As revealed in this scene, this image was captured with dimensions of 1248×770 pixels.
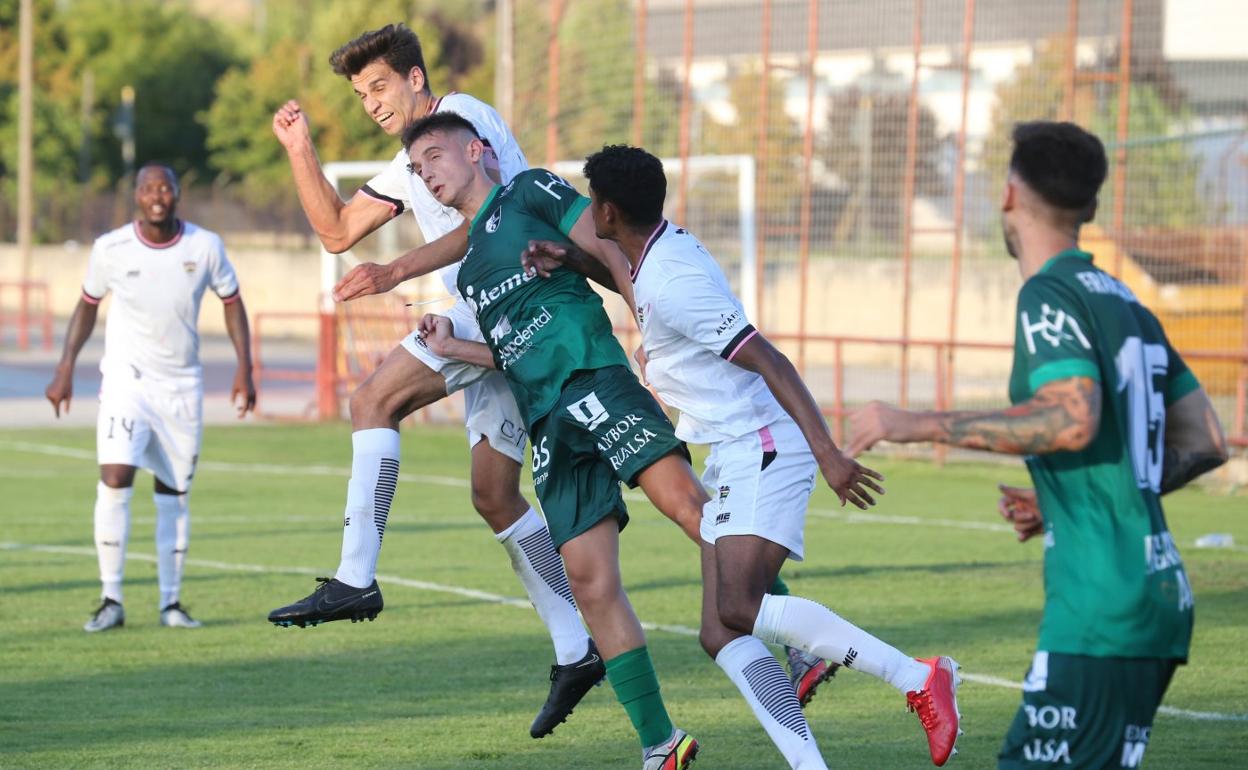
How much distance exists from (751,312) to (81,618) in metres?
13.2

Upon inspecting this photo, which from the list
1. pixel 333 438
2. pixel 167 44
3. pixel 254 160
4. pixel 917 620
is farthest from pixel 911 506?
pixel 167 44

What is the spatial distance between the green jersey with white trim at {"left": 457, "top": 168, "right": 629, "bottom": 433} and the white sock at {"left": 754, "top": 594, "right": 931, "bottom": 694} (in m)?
1.19

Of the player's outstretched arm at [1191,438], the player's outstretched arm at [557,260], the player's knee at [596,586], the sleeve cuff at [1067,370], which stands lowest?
the player's knee at [596,586]

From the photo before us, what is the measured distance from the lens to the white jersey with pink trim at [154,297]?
35.3 ft

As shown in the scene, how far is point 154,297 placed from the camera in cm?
1077

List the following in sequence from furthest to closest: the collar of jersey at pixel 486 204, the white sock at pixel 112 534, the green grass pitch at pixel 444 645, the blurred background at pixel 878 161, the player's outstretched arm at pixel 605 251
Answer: the blurred background at pixel 878 161
the white sock at pixel 112 534
the green grass pitch at pixel 444 645
the collar of jersey at pixel 486 204
the player's outstretched arm at pixel 605 251

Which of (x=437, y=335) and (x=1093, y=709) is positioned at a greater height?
(x=437, y=335)

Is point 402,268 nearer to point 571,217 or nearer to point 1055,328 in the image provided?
point 571,217

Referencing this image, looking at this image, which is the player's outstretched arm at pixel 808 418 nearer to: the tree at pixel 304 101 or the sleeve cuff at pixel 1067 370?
the sleeve cuff at pixel 1067 370

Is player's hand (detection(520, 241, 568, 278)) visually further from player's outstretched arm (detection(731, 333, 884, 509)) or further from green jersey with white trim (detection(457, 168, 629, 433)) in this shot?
player's outstretched arm (detection(731, 333, 884, 509))

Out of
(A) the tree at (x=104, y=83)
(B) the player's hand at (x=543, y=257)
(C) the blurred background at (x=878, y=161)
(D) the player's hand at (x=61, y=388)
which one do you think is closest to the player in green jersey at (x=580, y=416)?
(B) the player's hand at (x=543, y=257)

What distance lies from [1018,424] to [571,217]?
9.57 ft

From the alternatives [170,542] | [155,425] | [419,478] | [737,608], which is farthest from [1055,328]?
[419,478]

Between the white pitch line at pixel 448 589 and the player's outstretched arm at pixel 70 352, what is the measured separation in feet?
6.91
